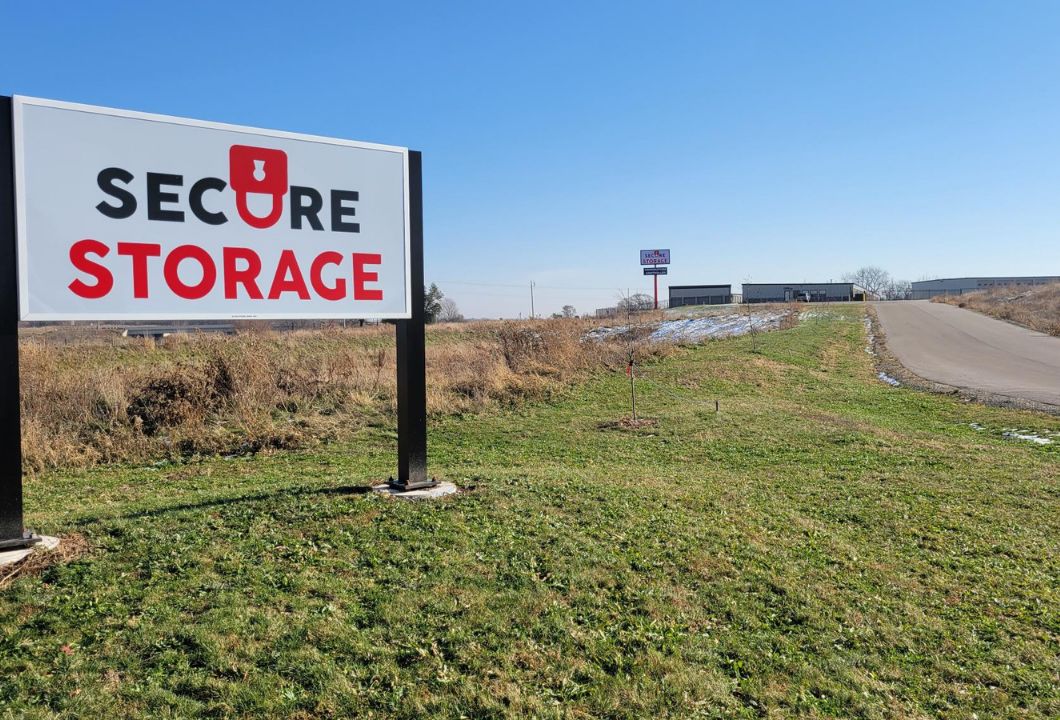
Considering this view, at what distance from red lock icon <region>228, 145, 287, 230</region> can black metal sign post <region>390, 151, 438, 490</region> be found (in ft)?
4.35

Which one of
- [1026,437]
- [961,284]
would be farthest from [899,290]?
[1026,437]

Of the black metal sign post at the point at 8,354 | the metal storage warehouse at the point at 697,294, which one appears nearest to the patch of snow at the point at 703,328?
the black metal sign post at the point at 8,354

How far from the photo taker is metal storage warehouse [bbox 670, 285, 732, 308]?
8325cm

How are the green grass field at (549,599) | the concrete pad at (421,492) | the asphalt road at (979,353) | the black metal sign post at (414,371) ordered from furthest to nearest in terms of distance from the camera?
the asphalt road at (979,353) < the black metal sign post at (414,371) < the concrete pad at (421,492) < the green grass field at (549,599)

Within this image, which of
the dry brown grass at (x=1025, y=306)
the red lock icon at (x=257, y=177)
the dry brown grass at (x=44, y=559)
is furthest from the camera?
the dry brown grass at (x=1025, y=306)

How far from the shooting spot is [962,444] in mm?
10953

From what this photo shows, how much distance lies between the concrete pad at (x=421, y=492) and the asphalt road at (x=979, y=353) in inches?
555

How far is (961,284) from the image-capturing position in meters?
102

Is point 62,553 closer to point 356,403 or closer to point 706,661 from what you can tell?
point 706,661

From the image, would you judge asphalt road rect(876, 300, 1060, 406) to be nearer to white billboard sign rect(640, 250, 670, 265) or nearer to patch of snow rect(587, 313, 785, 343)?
patch of snow rect(587, 313, 785, 343)

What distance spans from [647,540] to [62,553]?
430cm

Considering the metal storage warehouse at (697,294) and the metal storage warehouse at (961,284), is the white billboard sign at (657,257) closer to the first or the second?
the metal storage warehouse at (697,294)

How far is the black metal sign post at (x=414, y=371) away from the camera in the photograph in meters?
6.98

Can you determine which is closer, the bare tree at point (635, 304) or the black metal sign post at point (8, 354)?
the black metal sign post at point (8, 354)
